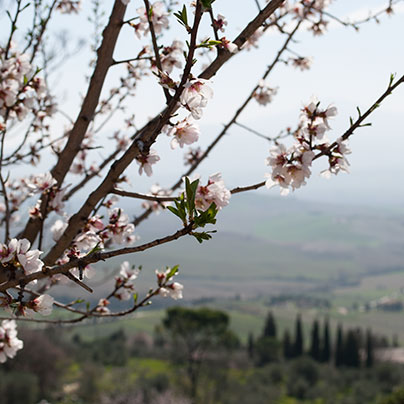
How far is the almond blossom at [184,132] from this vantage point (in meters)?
1.29

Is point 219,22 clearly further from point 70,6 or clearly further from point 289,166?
point 70,6

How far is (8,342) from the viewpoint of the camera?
76.7 inches

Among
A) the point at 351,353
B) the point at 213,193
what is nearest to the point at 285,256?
the point at 351,353

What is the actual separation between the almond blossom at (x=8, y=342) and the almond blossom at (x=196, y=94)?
1340 millimetres

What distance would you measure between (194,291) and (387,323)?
53651 mm

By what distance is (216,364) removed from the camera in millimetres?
29047

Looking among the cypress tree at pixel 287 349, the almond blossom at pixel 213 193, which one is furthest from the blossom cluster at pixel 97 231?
the cypress tree at pixel 287 349

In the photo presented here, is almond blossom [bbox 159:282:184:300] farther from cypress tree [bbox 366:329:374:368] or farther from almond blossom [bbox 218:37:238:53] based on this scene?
cypress tree [bbox 366:329:374:368]

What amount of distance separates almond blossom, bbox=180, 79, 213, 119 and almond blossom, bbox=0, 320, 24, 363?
1.34 metres

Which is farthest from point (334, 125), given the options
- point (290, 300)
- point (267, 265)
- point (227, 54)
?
point (267, 265)

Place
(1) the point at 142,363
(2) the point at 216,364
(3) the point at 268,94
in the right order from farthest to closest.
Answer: (1) the point at 142,363, (2) the point at 216,364, (3) the point at 268,94

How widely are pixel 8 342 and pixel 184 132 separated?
1.28 meters

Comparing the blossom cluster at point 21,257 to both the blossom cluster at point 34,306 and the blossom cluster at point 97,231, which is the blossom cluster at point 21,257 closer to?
the blossom cluster at point 34,306

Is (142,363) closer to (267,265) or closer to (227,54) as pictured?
(227,54)
